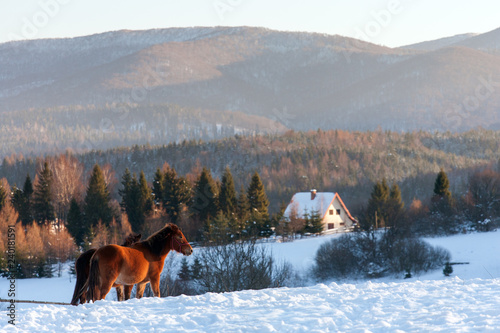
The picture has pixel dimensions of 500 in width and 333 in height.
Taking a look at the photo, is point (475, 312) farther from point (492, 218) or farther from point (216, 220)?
point (492, 218)

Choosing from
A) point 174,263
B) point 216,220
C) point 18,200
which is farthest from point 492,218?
point 18,200

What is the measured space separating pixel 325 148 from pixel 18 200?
4516 inches

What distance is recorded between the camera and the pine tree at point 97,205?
6469cm

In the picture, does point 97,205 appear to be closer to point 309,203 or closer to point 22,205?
point 22,205

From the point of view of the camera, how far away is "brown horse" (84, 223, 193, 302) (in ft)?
35.4

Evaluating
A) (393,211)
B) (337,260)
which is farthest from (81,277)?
(393,211)

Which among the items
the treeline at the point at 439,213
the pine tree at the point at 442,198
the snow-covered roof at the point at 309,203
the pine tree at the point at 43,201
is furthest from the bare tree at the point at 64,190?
the pine tree at the point at 442,198

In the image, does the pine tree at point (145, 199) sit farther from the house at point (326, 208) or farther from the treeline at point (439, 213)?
the treeline at point (439, 213)

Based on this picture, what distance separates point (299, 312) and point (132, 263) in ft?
11.4

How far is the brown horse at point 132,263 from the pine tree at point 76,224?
5408 centimetres

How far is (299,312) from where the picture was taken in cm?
956

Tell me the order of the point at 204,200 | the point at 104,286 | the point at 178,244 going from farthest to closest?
the point at 204,200
the point at 178,244
the point at 104,286

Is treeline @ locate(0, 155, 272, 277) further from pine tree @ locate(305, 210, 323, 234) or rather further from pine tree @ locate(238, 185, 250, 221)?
pine tree @ locate(305, 210, 323, 234)

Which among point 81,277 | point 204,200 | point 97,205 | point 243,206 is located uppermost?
point 81,277
